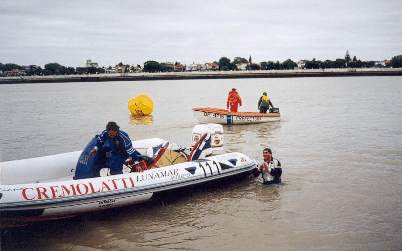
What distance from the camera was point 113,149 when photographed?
7758 millimetres

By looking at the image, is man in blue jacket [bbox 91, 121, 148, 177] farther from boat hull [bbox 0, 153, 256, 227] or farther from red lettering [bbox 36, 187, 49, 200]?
red lettering [bbox 36, 187, 49, 200]

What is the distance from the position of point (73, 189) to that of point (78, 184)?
12cm

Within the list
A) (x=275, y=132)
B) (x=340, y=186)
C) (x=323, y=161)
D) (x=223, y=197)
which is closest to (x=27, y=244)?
(x=223, y=197)

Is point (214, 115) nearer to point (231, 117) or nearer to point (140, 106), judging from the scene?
point (231, 117)

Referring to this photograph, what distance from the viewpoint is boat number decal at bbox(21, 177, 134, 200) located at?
6.62 m

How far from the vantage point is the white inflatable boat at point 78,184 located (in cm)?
660

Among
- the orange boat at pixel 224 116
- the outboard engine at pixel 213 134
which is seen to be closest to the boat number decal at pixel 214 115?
the orange boat at pixel 224 116

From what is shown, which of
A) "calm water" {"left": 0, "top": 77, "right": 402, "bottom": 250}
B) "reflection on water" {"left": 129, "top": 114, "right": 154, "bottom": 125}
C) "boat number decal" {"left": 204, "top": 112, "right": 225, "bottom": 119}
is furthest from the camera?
"reflection on water" {"left": 129, "top": 114, "right": 154, "bottom": 125}

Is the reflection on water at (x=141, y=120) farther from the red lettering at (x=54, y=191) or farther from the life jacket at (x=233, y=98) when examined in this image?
the red lettering at (x=54, y=191)

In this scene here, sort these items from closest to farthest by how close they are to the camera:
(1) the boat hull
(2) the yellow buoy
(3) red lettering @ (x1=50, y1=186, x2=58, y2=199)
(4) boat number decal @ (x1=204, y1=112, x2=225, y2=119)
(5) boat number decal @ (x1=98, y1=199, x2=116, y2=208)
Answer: (1) the boat hull < (3) red lettering @ (x1=50, y1=186, x2=58, y2=199) < (5) boat number decal @ (x1=98, y1=199, x2=116, y2=208) < (4) boat number decal @ (x1=204, y1=112, x2=225, y2=119) < (2) the yellow buoy

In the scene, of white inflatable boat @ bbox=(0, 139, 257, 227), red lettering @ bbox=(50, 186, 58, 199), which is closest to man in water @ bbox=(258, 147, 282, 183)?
white inflatable boat @ bbox=(0, 139, 257, 227)

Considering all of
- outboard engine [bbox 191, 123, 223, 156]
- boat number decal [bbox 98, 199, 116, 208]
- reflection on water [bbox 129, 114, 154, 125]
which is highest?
outboard engine [bbox 191, 123, 223, 156]

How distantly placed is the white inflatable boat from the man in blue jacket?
26 centimetres

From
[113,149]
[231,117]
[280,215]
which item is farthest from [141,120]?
[280,215]
